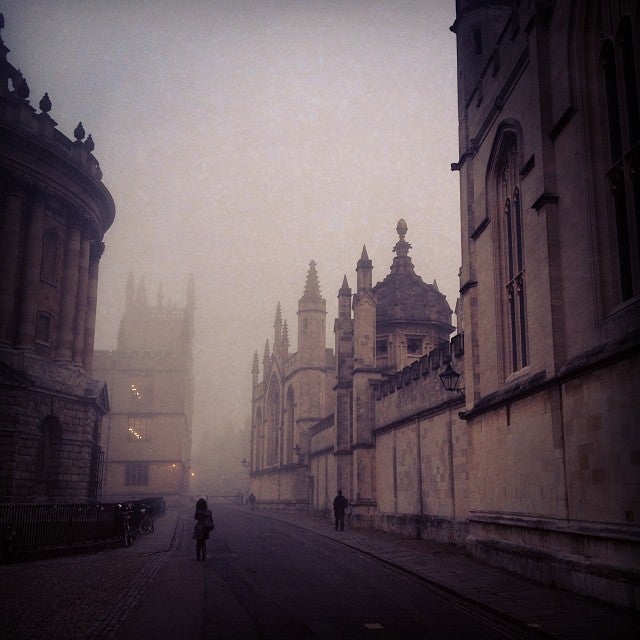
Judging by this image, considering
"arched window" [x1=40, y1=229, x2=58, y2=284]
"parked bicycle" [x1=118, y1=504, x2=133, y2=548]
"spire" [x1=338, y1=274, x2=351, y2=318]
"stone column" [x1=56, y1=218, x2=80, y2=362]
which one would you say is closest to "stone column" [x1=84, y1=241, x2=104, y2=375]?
"stone column" [x1=56, y1=218, x2=80, y2=362]

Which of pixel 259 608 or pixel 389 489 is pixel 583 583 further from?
pixel 389 489

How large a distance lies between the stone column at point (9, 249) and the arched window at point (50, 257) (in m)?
2.16

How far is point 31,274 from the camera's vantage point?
104 ft

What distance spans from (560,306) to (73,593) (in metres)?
9.42

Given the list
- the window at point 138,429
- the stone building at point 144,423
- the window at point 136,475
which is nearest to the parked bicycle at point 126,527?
the stone building at point 144,423

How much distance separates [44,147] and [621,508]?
29196 millimetres

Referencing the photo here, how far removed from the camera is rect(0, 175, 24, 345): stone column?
30422 mm

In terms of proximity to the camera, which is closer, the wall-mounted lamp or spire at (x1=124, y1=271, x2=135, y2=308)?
the wall-mounted lamp

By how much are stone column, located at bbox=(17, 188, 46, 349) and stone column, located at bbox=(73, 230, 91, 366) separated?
3.53 metres

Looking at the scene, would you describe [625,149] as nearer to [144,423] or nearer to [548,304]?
[548,304]

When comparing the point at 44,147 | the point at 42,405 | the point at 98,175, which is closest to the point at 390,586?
the point at 42,405

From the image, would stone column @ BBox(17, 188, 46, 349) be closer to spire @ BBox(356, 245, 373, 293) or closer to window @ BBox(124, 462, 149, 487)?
spire @ BBox(356, 245, 373, 293)

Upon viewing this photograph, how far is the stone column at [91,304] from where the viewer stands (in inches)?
1458

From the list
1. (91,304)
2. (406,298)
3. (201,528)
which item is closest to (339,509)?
(201,528)
